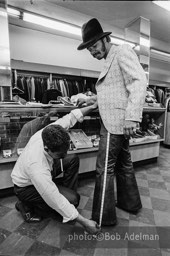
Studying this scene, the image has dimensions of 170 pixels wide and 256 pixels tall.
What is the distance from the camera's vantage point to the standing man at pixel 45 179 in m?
0.95

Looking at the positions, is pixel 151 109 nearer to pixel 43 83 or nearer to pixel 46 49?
pixel 43 83

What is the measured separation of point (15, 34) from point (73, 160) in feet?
10.9

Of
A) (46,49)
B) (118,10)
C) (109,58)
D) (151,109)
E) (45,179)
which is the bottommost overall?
(45,179)

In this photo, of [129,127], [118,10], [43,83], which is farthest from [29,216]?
[43,83]

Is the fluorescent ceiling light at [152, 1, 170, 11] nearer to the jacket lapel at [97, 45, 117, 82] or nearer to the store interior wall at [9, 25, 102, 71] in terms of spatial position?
the jacket lapel at [97, 45, 117, 82]

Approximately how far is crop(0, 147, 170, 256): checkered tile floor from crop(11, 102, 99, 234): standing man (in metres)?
0.09

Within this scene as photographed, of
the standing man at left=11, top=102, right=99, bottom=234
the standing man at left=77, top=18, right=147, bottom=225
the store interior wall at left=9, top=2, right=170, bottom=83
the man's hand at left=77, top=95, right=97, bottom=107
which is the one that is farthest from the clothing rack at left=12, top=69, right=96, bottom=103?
the standing man at left=77, top=18, right=147, bottom=225

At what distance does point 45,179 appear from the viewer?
0.96 m

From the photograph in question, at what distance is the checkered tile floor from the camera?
40.4 inches

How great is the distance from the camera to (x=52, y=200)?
0.94m

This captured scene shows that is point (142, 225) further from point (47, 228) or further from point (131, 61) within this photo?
point (131, 61)

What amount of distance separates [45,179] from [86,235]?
1.81ft

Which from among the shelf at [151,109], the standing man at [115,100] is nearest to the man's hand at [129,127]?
the standing man at [115,100]

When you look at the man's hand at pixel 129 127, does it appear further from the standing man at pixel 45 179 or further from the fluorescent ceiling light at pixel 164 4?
the fluorescent ceiling light at pixel 164 4
